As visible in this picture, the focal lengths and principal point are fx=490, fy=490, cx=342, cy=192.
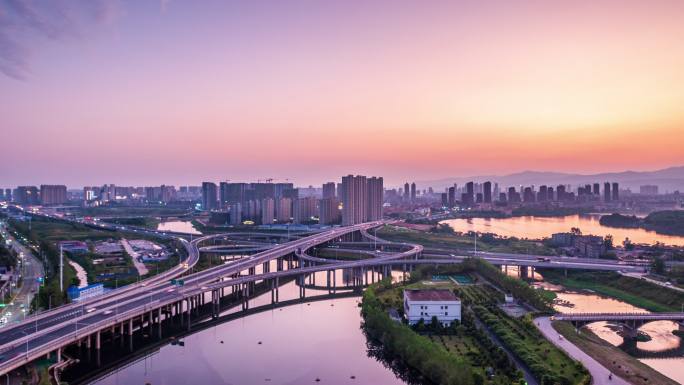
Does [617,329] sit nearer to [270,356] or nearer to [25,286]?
[270,356]

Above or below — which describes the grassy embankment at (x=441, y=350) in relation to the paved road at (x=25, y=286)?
below

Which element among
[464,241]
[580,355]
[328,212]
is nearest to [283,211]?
[328,212]

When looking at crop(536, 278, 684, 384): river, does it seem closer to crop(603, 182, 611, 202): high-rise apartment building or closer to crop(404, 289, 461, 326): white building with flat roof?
crop(404, 289, 461, 326): white building with flat roof

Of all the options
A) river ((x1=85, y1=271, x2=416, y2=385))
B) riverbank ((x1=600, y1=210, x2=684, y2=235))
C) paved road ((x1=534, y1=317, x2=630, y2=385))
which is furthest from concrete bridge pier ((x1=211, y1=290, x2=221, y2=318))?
riverbank ((x1=600, y1=210, x2=684, y2=235))

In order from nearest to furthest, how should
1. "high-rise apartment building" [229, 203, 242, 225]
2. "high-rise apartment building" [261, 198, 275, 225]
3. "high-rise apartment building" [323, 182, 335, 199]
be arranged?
"high-rise apartment building" [261, 198, 275, 225]
"high-rise apartment building" [229, 203, 242, 225]
"high-rise apartment building" [323, 182, 335, 199]

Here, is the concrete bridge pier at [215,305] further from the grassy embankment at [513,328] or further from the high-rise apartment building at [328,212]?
the high-rise apartment building at [328,212]

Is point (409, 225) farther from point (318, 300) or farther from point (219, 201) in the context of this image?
point (219, 201)

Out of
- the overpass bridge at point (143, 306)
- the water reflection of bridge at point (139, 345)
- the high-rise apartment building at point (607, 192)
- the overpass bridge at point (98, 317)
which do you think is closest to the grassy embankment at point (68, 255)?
the overpass bridge at point (143, 306)
